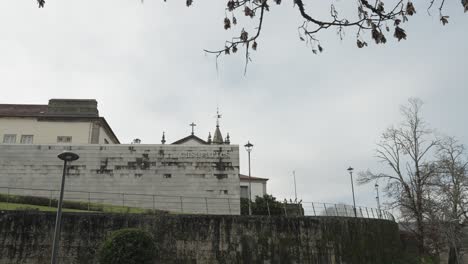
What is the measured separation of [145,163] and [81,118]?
8.18m

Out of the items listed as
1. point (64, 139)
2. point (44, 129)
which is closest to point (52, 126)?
point (44, 129)

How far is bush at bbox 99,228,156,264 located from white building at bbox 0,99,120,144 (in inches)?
745

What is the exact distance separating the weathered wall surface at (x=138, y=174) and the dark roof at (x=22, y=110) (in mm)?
5447

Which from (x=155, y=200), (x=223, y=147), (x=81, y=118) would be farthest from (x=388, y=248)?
(x=81, y=118)

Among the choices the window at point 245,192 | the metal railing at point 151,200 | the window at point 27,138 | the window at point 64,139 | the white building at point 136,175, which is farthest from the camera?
the window at point 245,192

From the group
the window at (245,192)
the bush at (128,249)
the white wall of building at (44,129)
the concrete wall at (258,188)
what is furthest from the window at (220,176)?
the concrete wall at (258,188)

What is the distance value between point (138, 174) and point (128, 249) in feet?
43.9

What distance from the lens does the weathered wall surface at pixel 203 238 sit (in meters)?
15.8

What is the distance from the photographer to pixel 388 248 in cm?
2136

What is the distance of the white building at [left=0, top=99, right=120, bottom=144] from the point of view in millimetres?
30984

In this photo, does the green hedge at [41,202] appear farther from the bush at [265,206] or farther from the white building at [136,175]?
the bush at [265,206]

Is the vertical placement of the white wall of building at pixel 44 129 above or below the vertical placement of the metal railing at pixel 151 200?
above

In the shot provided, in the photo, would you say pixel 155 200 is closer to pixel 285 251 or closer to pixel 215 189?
pixel 215 189

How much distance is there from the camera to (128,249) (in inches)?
512
